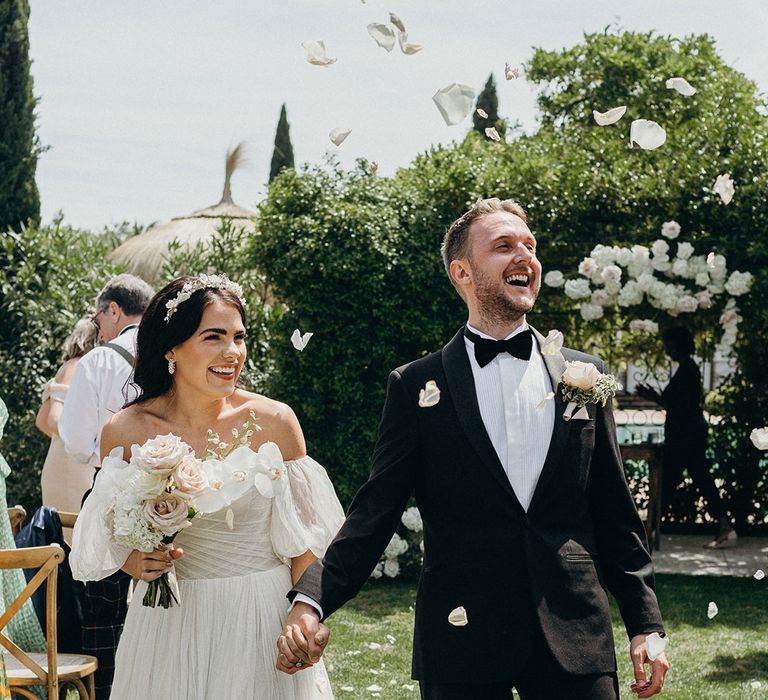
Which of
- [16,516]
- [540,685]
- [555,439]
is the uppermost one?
[555,439]

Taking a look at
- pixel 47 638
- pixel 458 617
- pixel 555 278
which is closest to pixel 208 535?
pixel 458 617

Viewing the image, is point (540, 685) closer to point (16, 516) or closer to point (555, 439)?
point (555, 439)

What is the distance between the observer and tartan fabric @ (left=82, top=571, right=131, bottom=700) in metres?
4.51

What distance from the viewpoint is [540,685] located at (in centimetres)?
273

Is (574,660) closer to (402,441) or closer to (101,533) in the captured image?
(402,441)

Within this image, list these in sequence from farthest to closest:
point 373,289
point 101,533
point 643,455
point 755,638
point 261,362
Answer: point 261,362
point 643,455
point 373,289
point 755,638
point 101,533

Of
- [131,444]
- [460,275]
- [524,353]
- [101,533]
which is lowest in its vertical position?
A: [101,533]

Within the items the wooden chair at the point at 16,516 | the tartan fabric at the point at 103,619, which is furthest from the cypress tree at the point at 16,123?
the tartan fabric at the point at 103,619

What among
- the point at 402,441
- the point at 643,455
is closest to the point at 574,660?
the point at 402,441

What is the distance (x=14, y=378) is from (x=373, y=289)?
150 inches

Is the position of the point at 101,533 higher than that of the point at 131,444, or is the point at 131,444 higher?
the point at 131,444

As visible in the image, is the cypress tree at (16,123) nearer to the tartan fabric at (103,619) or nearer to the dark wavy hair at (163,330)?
the tartan fabric at (103,619)

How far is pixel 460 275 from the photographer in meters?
3.06

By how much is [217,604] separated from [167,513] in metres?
0.41
